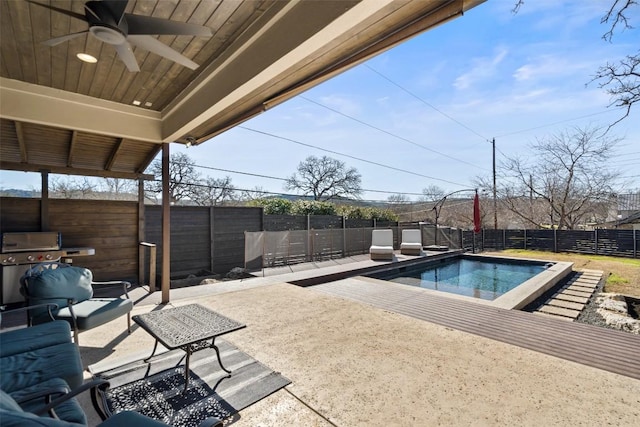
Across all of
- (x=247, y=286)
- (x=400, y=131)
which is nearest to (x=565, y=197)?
(x=400, y=131)

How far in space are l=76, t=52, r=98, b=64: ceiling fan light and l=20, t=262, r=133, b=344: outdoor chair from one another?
2.13 meters

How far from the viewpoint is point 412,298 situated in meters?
4.62

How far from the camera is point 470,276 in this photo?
8.16 m

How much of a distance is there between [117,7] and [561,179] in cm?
1863

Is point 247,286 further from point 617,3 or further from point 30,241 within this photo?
point 617,3

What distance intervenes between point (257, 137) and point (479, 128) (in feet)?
42.8

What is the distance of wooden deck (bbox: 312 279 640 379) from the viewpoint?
8.76ft

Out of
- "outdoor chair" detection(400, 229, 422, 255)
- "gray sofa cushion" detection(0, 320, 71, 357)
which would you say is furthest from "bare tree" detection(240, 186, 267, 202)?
"gray sofa cushion" detection(0, 320, 71, 357)

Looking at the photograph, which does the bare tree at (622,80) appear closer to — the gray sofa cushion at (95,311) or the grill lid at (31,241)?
the gray sofa cushion at (95,311)

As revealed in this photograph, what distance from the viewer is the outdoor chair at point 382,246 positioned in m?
8.53

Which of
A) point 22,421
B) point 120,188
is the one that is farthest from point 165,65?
point 120,188

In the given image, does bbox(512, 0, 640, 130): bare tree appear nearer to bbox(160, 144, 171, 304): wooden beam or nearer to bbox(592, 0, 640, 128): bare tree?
bbox(592, 0, 640, 128): bare tree

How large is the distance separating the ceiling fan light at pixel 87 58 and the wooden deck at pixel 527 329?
4394 mm

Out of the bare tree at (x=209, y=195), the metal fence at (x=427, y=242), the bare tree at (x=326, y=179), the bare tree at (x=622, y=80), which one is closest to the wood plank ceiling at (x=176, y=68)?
the metal fence at (x=427, y=242)
